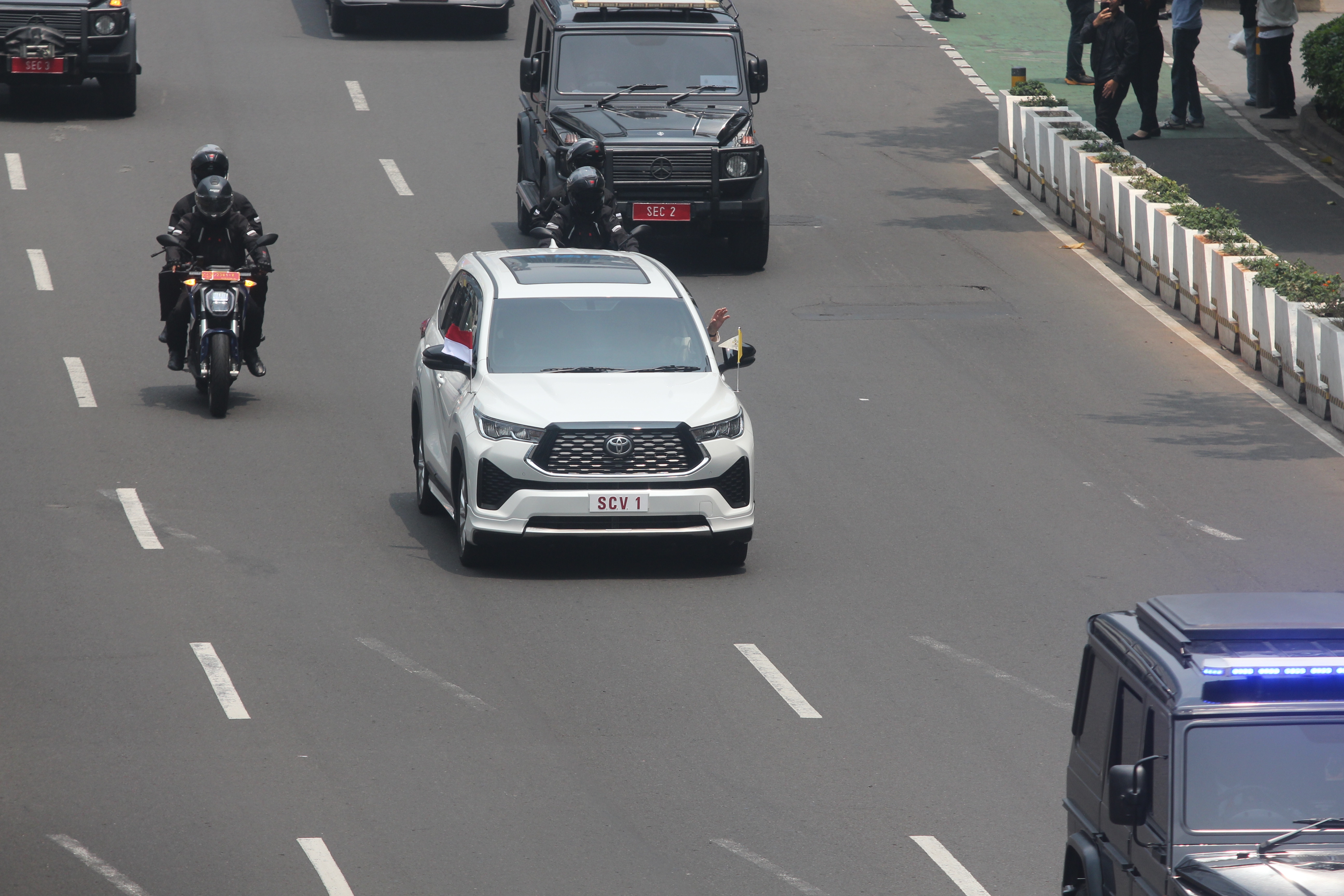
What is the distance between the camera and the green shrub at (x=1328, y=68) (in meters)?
26.3

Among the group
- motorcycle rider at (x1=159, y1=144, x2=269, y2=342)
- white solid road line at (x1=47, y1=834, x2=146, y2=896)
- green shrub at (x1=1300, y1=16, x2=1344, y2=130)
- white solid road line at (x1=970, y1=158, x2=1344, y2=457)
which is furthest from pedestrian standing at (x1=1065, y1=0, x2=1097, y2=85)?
white solid road line at (x1=47, y1=834, x2=146, y2=896)

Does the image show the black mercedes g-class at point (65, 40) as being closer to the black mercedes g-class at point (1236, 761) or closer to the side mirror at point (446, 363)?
the side mirror at point (446, 363)

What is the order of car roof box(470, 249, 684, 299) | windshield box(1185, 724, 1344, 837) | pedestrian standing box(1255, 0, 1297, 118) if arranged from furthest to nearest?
pedestrian standing box(1255, 0, 1297, 118)
car roof box(470, 249, 684, 299)
windshield box(1185, 724, 1344, 837)

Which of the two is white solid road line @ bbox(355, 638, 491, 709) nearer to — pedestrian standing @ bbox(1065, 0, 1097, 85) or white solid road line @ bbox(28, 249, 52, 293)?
white solid road line @ bbox(28, 249, 52, 293)

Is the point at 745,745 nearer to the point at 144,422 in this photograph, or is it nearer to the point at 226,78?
the point at 144,422

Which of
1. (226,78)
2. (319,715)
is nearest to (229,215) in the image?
(319,715)

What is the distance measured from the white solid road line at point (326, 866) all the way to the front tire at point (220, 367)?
325 inches

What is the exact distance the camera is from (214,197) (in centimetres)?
1691

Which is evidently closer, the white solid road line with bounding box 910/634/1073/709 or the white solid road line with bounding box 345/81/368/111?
the white solid road line with bounding box 910/634/1073/709

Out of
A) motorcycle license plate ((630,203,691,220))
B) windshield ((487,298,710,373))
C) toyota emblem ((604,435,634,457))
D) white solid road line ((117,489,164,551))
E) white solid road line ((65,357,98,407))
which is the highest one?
windshield ((487,298,710,373))

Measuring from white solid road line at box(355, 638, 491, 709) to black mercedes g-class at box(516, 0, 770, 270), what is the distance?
1016cm

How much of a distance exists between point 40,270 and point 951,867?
1511 cm

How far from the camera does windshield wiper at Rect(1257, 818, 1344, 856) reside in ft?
20.7

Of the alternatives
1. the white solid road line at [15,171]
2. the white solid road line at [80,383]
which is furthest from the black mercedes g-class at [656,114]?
the white solid road line at [15,171]
